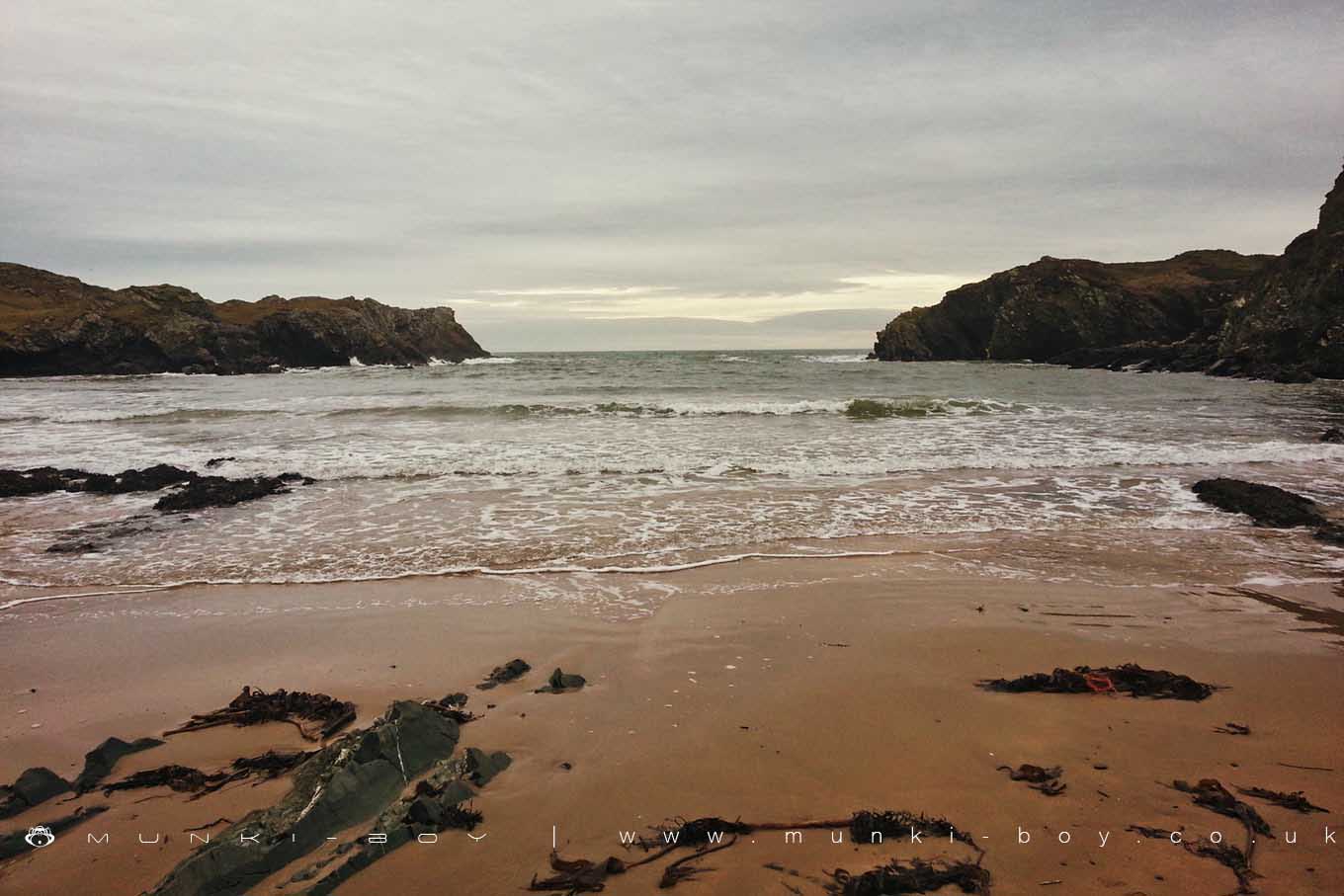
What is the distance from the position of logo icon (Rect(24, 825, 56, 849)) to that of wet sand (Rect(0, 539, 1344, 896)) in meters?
0.07

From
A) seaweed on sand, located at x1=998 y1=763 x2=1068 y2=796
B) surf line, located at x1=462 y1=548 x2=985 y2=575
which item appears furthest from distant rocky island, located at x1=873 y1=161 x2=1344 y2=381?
seaweed on sand, located at x1=998 y1=763 x2=1068 y2=796

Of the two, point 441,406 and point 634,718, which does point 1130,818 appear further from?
point 441,406

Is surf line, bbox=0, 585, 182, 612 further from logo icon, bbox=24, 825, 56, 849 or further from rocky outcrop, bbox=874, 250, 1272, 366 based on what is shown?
rocky outcrop, bbox=874, 250, 1272, 366

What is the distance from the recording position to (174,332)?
2124 inches

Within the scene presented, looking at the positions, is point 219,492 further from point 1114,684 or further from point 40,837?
point 1114,684

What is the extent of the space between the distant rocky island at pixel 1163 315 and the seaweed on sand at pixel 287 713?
41.3 metres

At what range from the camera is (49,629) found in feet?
17.5

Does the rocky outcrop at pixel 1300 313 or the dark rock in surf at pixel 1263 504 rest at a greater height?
the rocky outcrop at pixel 1300 313

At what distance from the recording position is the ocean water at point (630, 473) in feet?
24.2

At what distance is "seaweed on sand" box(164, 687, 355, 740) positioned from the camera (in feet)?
12.3

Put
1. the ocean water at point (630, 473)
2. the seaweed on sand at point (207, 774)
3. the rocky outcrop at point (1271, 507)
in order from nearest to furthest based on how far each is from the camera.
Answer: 1. the seaweed on sand at point (207, 774)
2. the ocean water at point (630, 473)
3. the rocky outcrop at point (1271, 507)

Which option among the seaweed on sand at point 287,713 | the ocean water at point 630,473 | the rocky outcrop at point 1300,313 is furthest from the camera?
the rocky outcrop at point 1300,313

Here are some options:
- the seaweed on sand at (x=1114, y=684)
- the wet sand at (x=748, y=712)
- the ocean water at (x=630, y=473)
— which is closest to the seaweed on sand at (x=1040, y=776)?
the wet sand at (x=748, y=712)

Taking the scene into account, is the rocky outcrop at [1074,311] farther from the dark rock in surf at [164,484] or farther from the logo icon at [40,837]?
the logo icon at [40,837]
